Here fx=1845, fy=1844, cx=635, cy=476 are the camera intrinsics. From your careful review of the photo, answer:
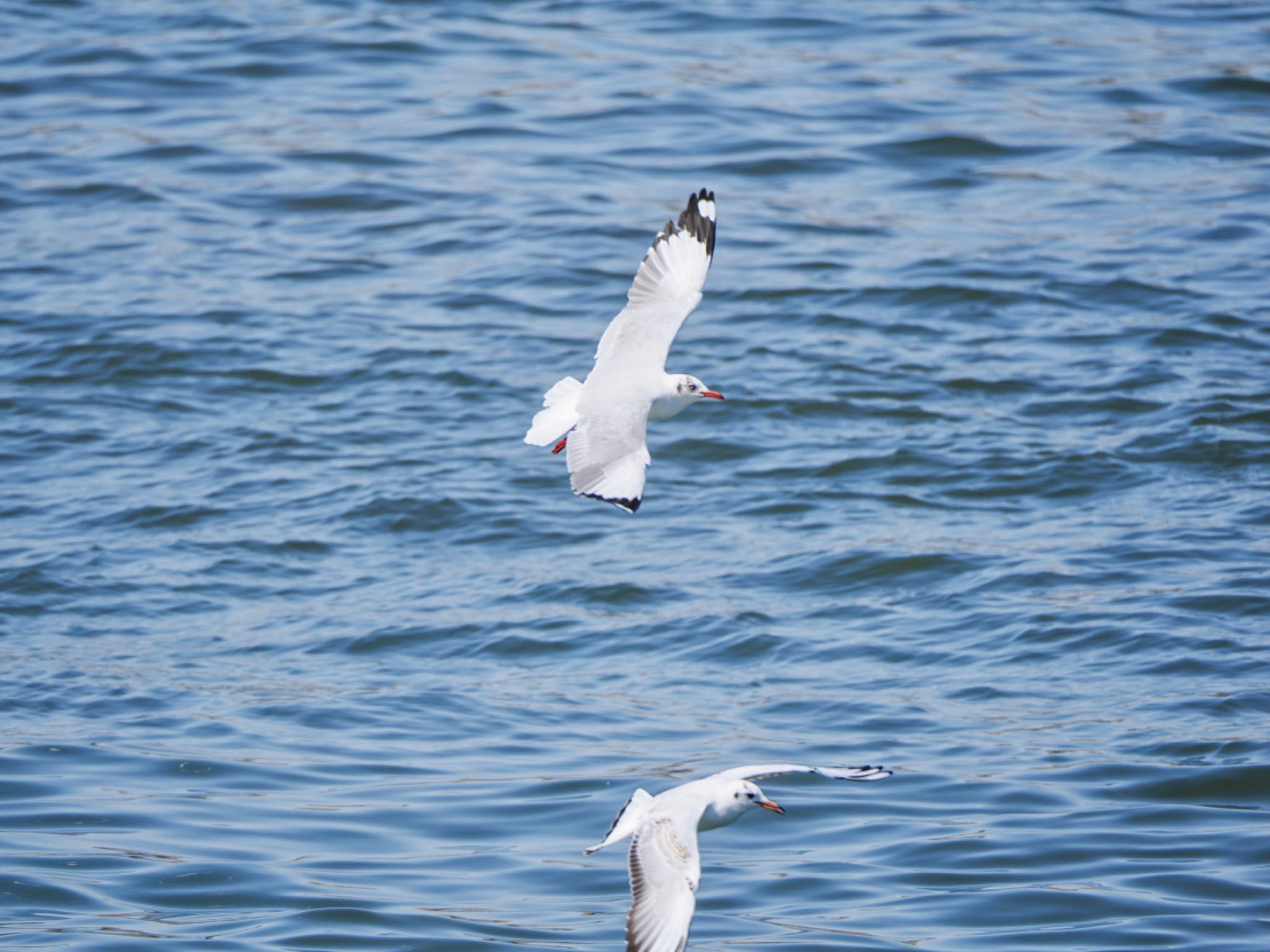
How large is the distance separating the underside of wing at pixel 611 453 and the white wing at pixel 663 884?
1.26 meters

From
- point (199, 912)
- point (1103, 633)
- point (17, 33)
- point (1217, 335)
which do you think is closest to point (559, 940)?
Answer: point (199, 912)

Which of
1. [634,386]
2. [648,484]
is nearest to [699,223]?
[634,386]

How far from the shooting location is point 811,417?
13.0m

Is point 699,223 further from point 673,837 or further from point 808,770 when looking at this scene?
point 673,837

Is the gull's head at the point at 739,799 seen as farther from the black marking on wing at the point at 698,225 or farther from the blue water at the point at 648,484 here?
the black marking on wing at the point at 698,225

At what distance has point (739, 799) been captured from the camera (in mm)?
6453

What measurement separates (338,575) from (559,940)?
4293 mm

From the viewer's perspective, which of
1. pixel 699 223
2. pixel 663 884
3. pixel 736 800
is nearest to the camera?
pixel 663 884

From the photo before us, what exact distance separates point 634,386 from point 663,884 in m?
2.59

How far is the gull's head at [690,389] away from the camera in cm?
786

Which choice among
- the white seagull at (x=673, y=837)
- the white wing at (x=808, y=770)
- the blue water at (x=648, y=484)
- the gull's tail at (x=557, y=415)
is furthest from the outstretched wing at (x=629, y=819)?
the gull's tail at (x=557, y=415)

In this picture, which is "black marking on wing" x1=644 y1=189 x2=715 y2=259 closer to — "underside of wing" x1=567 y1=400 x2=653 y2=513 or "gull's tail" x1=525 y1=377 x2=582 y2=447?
"gull's tail" x1=525 y1=377 x2=582 y2=447

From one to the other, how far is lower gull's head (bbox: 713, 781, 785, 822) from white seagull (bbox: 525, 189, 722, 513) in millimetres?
1066

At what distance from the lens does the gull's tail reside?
24.3 ft
